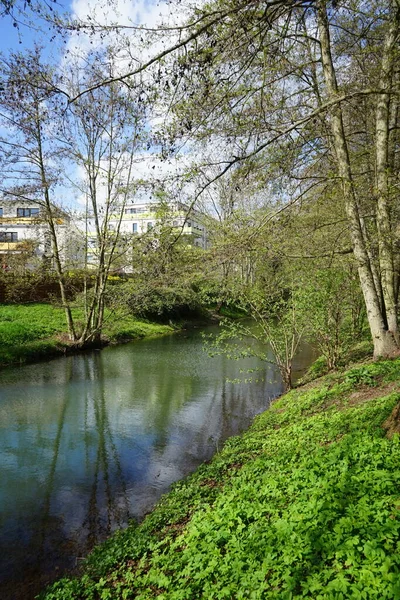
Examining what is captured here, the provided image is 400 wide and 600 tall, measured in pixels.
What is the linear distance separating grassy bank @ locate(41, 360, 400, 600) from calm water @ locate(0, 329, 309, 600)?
0.88 meters

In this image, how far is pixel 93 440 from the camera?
9945mm

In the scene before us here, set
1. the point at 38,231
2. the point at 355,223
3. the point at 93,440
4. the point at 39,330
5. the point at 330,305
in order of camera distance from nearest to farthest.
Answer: the point at 355,223 < the point at 93,440 < the point at 330,305 < the point at 39,330 < the point at 38,231

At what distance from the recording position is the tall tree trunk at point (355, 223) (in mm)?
9445

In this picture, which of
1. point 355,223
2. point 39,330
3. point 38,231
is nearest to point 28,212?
point 38,231

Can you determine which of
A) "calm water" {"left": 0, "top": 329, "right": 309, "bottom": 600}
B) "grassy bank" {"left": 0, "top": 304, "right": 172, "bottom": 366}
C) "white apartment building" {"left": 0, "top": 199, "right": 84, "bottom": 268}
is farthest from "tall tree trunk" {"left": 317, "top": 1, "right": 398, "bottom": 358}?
"white apartment building" {"left": 0, "top": 199, "right": 84, "bottom": 268}

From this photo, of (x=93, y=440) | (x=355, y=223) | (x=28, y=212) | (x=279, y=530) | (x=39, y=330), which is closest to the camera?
(x=279, y=530)

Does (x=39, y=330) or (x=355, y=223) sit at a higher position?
(x=355, y=223)

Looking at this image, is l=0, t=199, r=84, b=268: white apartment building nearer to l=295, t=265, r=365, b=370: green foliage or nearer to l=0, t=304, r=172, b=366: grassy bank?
l=0, t=304, r=172, b=366: grassy bank

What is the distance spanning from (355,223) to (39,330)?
16508 millimetres

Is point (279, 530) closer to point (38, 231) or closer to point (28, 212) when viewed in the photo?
point (38, 231)

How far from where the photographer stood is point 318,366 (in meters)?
13.6

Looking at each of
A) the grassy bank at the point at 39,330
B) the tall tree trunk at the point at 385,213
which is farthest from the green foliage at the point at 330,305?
the grassy bank at the point at 39,330

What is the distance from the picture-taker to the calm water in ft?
19.7

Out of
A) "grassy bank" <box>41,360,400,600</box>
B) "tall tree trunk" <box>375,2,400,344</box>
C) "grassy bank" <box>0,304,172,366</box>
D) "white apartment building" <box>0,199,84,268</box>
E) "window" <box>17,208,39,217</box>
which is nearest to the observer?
"grassy bank" <box>41,360,400,600</box>
